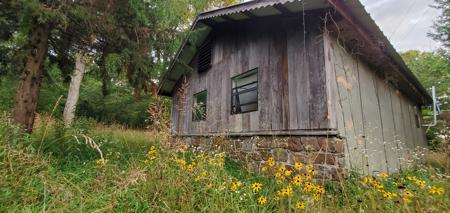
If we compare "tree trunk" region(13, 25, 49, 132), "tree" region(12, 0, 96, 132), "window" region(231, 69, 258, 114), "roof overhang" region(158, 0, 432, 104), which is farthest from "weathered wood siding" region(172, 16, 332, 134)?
"tree trunk" region(13, 25, 49, 132)

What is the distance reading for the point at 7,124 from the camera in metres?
3.19

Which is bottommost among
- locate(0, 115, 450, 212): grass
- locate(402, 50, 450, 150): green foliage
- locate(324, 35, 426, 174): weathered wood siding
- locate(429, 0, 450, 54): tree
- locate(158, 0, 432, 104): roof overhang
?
locate(0, 115, 450, 212): grass

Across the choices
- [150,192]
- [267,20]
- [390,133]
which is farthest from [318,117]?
[390,133]

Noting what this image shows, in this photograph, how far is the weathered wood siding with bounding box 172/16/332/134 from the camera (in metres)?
4.75

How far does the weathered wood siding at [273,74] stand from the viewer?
15.6 ft

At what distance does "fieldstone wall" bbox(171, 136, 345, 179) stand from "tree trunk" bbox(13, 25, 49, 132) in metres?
2.58

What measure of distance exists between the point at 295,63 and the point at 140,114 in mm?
14572

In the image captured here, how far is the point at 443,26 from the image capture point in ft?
48.7

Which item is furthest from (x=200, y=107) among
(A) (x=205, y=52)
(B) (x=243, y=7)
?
(B) (x=243, y=7)

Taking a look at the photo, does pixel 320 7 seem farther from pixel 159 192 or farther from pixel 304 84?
pixel 159 192

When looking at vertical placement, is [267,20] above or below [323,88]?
above

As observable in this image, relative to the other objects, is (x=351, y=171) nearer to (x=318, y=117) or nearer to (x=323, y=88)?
(x=318, y=117)

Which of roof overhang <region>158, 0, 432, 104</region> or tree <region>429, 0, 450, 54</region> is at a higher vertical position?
tree <region>429, 0, 450, 54</region>

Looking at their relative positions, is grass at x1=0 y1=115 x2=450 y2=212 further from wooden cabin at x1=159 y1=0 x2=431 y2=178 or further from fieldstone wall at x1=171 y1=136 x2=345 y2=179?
wooden cabin at x1=159 y1=0 x2=431 y2=178
